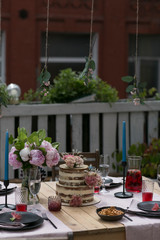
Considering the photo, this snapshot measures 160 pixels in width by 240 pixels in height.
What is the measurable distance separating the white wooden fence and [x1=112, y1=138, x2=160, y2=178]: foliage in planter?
0.53ft

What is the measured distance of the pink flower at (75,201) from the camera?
342 centimetres

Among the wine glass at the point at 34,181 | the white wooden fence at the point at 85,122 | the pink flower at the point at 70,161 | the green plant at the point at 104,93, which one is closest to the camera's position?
the wine glass at the point at 34,181

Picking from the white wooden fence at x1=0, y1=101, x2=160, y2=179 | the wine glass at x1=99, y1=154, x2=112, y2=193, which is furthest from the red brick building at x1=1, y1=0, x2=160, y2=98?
the wine glass at x1=99, y1=154, x2=112, y2=193

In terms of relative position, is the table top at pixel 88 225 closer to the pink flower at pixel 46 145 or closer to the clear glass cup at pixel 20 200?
the clear glass cup at pixel 20 200

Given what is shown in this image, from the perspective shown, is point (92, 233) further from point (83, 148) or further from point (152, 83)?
point (152, 83)

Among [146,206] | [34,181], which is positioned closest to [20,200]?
[34,181]

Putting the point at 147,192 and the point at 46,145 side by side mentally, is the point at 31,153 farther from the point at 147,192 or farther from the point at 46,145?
the point at 147,192

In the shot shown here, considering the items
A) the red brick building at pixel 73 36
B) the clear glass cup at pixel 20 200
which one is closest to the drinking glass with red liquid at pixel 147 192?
the clear glass cup at pixel 20 200

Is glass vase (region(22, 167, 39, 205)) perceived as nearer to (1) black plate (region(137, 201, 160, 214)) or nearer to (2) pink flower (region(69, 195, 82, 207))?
(2) pink flower (region(69, 195, 82, 207))

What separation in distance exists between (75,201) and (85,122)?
306 cm

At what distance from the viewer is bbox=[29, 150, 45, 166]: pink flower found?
3.34 m

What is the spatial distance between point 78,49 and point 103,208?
10080 mm

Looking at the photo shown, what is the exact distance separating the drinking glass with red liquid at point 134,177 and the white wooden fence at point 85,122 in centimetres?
237

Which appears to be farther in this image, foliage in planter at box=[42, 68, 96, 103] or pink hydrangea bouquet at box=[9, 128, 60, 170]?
foliage in planter at box=[42, 68, 96, 103]
